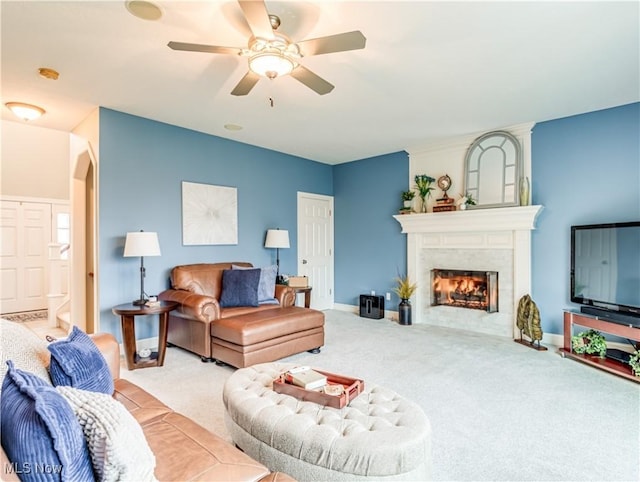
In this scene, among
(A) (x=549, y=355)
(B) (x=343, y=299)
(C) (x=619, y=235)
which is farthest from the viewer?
(B) (x=343, y=299)

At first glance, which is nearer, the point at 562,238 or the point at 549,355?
the point at 549,355

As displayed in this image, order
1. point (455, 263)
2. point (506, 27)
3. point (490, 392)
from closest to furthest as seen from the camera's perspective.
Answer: point (506, 27)
point (490, 392)
point (455, 263)

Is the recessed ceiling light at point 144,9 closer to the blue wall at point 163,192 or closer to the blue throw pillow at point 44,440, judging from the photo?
the blue wall at point 163,192

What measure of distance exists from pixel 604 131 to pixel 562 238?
4.09ft

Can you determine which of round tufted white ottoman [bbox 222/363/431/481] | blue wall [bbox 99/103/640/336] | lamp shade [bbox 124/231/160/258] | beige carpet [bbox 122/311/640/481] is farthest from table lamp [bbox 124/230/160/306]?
round tufted white ottoman [bbox 222/363/431/481]

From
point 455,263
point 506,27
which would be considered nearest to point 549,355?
point 455,263

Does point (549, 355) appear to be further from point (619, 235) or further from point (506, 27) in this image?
point (506, 27)

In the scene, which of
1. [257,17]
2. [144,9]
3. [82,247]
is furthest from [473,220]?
[82,247]

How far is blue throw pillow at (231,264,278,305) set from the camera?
4250 mm

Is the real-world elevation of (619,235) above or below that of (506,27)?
below

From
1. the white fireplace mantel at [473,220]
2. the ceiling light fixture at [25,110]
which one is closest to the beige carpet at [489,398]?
the white fireplace mantel at [473,220]

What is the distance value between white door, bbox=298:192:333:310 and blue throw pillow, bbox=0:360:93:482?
5187mm

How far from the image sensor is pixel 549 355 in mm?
3779

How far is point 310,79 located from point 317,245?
406 cm
